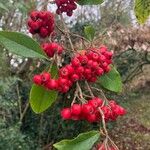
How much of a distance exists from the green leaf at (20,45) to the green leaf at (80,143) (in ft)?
0.52

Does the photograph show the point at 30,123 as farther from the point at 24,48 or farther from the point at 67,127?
the point at 24,48

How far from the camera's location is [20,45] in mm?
846

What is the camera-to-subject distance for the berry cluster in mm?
816

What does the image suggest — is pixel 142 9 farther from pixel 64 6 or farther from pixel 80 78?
pixel 80 78

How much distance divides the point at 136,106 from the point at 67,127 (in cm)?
400

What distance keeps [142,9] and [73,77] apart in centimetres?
40

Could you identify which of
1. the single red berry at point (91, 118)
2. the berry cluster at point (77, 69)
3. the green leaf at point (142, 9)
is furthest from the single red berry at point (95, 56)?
the green leaf at point (142, 9)

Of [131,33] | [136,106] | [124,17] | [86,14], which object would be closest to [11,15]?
[86,14]

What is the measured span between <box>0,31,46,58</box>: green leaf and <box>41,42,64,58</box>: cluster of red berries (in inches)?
0.4

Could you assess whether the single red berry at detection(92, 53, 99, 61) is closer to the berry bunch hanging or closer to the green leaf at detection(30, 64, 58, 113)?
the berry bunch hanging

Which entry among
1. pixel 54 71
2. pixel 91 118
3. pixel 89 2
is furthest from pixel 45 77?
pixel 89 2

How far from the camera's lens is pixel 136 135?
28.4 feet

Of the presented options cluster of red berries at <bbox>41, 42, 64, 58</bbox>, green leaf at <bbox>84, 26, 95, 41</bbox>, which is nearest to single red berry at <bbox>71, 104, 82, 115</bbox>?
cluster of red berries at <bbox>41, 42, 64, 58</bbox>

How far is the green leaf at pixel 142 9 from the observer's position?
3.74 feet
